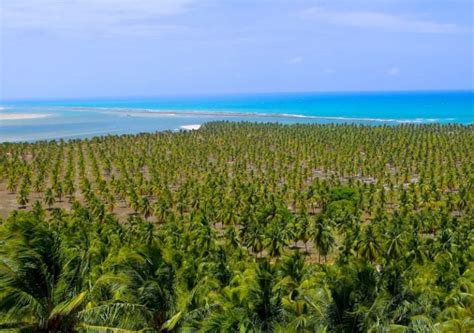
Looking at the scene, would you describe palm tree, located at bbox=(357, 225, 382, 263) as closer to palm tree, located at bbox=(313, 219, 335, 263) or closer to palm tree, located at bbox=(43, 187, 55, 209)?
palm tree, located at bbox=(313, 219, 335, 263)

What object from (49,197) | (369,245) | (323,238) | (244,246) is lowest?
(244,246)

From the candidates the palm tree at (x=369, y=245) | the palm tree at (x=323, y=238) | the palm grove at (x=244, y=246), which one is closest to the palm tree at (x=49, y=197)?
the palm grove at (x=244, y=246)

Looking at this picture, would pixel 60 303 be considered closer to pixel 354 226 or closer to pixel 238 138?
pixel 354 226

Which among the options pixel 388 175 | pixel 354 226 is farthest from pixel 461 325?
pixel 388 175

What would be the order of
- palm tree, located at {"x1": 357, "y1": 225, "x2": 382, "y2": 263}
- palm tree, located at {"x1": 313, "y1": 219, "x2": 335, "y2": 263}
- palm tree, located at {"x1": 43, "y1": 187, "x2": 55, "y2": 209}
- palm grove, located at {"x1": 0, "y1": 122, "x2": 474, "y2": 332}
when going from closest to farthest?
1. palm grove, located at {"x1": 0, "y1": 122, "x2": 474, "y2": 332}
2. palm tree, located at {"x1": 357, "y1": 225, "x2": 382, "y2": 263}
3. palm tree, located at {"x1": 313, "y1": 219, "x2": 335, "y2": 263}
4. palm tree, located at {"x1": 43, "y1": 187, "x2": 55, "y2": 209}

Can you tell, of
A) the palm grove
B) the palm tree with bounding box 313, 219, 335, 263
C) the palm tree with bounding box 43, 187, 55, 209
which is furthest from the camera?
the palm tree with bounding box 43, 187, 55, 209

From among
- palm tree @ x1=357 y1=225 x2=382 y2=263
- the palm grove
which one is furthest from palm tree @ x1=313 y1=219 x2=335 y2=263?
palm tree @ x1=357 y1=225 x2=382 y2=263

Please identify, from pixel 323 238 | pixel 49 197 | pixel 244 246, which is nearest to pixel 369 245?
pixel 323 238

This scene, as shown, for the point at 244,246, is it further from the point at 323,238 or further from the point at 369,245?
the point at 369,245

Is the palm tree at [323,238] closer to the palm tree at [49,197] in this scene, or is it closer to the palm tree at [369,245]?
the palm tree at [369,245]
